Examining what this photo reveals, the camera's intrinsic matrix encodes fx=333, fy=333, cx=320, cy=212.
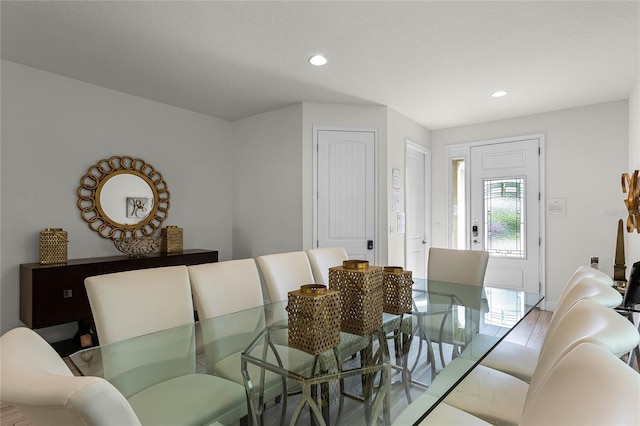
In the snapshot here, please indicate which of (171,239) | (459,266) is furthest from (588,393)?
(171,239)

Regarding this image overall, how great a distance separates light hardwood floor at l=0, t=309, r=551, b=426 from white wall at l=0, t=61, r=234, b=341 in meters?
1.09

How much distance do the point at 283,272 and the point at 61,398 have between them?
6.14 ft

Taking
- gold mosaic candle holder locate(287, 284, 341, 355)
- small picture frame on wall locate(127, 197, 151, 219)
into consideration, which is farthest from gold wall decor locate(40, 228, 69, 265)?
gold mosaic candle holder locate(287, 284, 341, 355)

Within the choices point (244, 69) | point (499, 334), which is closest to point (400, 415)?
point (499, 334)

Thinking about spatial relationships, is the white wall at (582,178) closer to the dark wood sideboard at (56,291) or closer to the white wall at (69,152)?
the white wall at (69,152)

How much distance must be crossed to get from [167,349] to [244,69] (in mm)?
2451

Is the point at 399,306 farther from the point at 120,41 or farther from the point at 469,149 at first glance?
the point at 469,149

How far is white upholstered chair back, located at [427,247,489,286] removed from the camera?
8.96ft

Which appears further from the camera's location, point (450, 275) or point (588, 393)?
point (450, 275)

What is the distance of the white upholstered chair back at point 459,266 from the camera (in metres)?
2.73

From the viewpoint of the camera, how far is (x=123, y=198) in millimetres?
3645

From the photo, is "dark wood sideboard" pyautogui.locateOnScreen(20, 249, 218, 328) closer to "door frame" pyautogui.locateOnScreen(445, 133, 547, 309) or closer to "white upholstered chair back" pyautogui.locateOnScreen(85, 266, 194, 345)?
"white upholstered chair back" pyautogui.locateOnScreen(85, 266, 194, 345)

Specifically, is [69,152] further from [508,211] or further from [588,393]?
[508,211]

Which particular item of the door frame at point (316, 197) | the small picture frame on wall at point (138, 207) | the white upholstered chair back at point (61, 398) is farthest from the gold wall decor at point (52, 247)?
the white upholstered chair back at point (61, 398)
